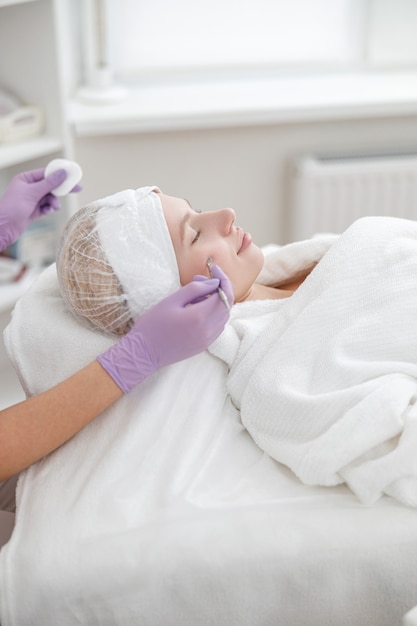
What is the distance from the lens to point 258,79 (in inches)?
112

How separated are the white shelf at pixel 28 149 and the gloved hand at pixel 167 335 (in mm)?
1091

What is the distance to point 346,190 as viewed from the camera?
2637mm

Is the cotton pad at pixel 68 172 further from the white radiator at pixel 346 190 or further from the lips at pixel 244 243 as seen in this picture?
the white radiator at pixel 346 190

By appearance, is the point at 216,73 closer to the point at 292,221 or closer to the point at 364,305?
the point at 292,221

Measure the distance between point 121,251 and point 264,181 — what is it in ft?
4.68

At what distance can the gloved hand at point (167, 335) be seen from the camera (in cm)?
126

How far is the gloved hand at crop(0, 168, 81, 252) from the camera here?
1650mm

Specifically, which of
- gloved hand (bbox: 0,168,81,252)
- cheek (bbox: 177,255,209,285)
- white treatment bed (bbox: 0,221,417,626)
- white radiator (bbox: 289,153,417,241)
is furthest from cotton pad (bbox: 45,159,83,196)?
white radiator (bbox: 289,153,417,241)

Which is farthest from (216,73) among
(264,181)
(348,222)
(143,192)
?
(143,192)

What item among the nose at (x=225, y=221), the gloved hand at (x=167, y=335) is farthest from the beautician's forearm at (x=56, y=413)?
the nose at (x=225, y=221)

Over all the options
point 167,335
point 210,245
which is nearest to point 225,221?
point 210,245

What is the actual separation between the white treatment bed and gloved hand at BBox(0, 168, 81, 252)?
1.97 feet

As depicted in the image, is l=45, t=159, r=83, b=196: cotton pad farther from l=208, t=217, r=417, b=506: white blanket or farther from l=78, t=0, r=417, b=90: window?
l=78, t=0, r=417, b=90: window

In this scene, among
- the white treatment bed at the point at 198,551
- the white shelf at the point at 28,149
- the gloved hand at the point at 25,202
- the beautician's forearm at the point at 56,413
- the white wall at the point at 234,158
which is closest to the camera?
the white treatment bed at the point at 198,551
